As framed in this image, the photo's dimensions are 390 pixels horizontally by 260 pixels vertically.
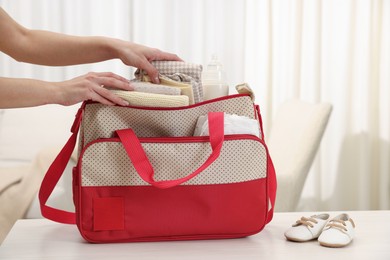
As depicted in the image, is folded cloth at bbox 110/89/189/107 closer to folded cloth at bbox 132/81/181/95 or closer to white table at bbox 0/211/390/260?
folded cloth at bbox 132/81/181/95

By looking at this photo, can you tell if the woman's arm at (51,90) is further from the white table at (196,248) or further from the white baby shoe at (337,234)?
the white baby shoe at (337,234)

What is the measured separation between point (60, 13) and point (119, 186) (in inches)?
88.2

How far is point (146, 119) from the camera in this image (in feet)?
3.53

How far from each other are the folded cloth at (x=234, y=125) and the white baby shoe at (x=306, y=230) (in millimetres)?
174

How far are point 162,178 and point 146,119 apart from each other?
0.34 ft

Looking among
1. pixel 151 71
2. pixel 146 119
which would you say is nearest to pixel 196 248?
pixel 146 119

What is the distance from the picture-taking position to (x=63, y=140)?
2.86 m

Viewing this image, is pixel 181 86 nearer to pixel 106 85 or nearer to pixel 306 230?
pixel 106 85

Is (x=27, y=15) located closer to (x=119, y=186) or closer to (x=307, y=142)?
(x=307, y=142)

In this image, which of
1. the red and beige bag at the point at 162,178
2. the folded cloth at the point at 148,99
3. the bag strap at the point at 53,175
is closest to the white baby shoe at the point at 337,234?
the red and beige bag at the point at 162,178

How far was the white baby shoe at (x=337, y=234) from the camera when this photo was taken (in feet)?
3.42

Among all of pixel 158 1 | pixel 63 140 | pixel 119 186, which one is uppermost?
pixel 158 1

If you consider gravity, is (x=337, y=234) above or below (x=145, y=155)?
below

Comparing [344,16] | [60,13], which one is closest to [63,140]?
[60,13]
